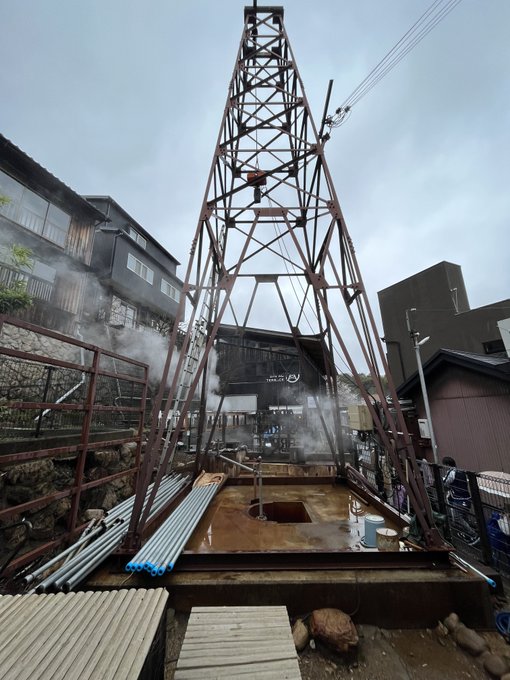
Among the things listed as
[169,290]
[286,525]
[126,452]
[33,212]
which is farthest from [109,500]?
[169,290]

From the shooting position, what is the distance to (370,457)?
27.5 ft

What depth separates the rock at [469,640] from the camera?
2.39 m

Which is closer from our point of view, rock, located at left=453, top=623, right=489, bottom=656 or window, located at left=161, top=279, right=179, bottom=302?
rock, located at left=453, top=623, right=489, bottom=656

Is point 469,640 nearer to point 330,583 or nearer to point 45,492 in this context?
point 330,583

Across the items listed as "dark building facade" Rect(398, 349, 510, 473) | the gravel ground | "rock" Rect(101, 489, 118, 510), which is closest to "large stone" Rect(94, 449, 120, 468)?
"rock" Rect(101, 489, 118, 510)

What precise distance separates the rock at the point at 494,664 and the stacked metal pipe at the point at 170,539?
291cm

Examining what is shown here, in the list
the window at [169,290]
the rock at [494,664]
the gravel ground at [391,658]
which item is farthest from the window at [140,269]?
the rock at [494,664]

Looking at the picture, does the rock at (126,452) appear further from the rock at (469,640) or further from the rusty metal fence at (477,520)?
the rock at (469,640)

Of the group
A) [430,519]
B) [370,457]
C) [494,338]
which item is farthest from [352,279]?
[494,338]

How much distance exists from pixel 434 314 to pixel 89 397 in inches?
762

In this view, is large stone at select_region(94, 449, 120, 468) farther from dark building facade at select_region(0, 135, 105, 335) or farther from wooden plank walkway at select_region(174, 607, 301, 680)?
dark building facade at select_region(0, 135, 105, 335)

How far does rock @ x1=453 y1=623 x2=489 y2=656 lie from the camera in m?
2.39

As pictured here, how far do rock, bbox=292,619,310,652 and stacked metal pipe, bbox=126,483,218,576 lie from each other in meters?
1.36

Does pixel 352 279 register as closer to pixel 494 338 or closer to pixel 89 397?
pixel 89 397
